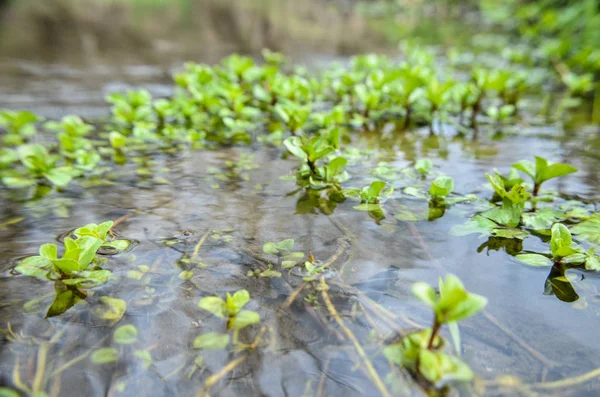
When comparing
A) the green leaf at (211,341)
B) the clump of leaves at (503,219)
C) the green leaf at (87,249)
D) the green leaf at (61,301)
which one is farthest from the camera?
the clump of leaves at (503,219)

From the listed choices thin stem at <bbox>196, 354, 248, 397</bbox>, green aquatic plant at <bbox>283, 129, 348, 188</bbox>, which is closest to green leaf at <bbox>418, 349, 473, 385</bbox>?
thin stem at <bbox>196, 354, 248, 397</bbox>

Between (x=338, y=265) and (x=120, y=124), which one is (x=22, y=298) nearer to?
(x=338, y=265)

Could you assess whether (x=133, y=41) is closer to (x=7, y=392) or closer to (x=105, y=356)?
(x=105, y=356)

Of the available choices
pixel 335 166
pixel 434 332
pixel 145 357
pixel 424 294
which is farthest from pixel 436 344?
pixel 335 166

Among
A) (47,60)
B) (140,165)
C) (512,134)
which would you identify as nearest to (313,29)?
(47,60)

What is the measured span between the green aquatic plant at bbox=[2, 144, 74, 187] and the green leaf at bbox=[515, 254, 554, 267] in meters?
1.97

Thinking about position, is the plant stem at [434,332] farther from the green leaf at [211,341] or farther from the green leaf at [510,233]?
the green leaf at [510,233]

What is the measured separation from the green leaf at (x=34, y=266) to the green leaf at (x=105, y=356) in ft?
1.37

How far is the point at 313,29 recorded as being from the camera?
35.1 ft

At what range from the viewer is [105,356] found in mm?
1078

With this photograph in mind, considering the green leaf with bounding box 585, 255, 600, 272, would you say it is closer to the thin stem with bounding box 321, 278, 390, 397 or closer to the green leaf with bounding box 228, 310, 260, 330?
the thin stem with bounding box 321, 278, 390, 397

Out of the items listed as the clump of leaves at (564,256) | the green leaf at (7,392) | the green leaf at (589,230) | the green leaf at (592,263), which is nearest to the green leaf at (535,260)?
the clump of leaves at (564,256)

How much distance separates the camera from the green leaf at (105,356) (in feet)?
3.50

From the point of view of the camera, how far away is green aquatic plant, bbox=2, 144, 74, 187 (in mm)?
2088
